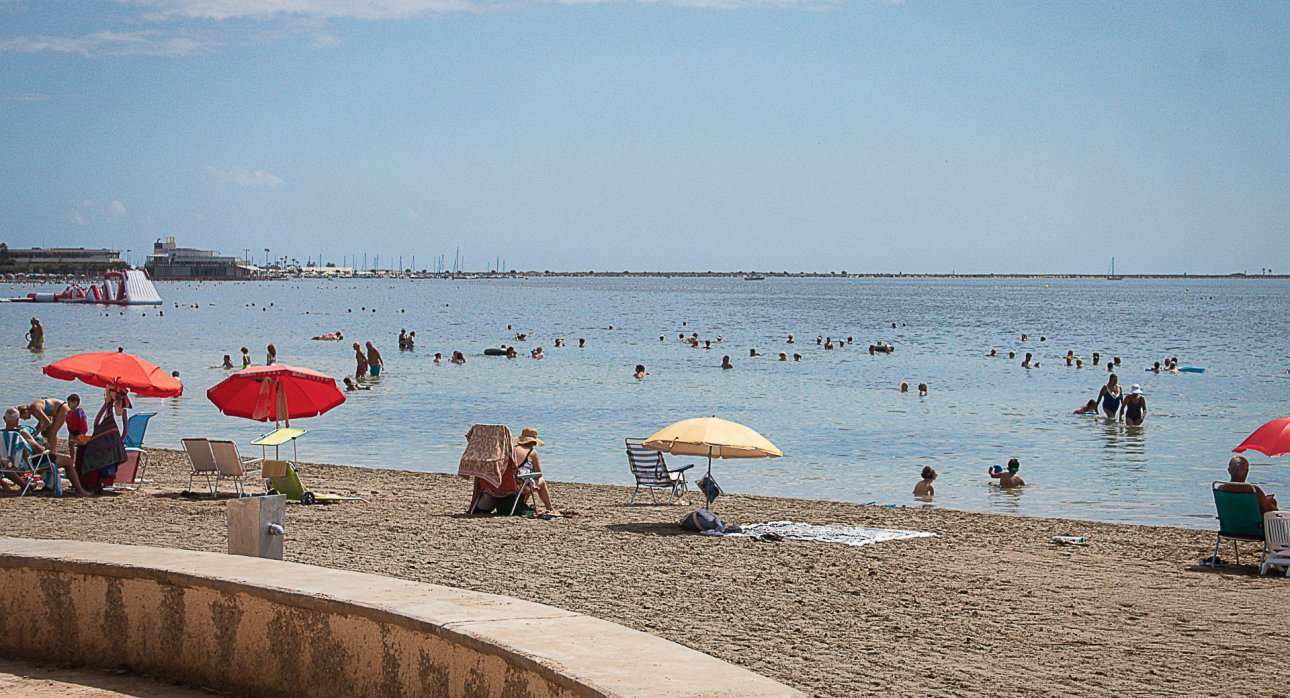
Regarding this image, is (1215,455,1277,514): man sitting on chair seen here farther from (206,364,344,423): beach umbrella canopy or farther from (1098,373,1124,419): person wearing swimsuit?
(1098,373,1124,419): person wearing swimsuit

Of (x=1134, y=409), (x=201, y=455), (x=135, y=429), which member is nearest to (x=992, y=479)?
(x=1134, y=409)

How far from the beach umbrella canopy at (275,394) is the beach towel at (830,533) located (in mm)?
5192

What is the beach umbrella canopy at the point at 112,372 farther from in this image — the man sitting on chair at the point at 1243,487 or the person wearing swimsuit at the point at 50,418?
the man sitting on chair at the point at 1243,487

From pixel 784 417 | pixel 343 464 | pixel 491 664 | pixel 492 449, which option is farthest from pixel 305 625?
pixel 784 417

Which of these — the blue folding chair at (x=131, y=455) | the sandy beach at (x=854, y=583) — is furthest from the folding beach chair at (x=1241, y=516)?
the blue folding chair at (x=131, y=455)

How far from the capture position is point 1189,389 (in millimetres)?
37625

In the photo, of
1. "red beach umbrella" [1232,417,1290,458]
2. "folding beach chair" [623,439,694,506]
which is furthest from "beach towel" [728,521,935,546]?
"red beach umbrella" [1232,417,1290,458]

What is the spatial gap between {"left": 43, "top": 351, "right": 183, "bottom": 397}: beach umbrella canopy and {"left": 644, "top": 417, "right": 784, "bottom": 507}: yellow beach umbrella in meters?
5.67

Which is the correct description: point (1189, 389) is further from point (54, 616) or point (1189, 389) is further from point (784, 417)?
point (54, 616)

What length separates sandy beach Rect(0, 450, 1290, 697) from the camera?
6914 mm

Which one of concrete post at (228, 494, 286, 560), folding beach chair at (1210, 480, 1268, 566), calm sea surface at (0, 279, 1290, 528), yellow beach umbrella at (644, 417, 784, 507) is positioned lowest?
calm sea surface at (0, 279, 1290, 528)

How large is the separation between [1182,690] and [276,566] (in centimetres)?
452

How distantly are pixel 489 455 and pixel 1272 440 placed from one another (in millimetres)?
7240

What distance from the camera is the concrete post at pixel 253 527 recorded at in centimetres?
655
